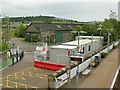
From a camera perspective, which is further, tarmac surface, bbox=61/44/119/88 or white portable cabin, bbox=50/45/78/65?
white portable cabin, bbox=50/45/78/65

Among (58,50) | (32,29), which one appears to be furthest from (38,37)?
(58,50)

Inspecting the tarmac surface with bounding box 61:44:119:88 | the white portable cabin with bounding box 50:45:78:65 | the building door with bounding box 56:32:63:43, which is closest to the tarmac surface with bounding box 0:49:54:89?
the white portable cabin with bounding box 50:45:78:65

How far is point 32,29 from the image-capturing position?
45.9 m

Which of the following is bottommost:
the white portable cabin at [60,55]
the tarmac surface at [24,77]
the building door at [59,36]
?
the tarmac surface at [24,77]

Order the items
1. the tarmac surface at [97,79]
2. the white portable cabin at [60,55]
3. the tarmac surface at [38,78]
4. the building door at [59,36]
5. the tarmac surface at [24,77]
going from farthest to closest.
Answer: the building door at [59,36] < the white portable cabin at [60,55] < the tarmac surface at [24,77] < the tarmac surface at [38,78] < the tarmac surface at [97,79]

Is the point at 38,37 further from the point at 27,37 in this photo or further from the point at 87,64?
the point at 87,64

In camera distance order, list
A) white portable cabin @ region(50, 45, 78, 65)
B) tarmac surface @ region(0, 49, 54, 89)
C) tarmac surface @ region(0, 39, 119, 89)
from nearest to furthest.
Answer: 1. tarmac surface @ region(0, 39, 119, 89)
2. tarmac surface @ region(0, 49, 54, 89)
3. white portable cabin @ region(50, 45, 78, 65)

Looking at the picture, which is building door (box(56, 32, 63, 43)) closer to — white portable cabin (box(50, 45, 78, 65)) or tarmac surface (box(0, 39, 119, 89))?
white portable cabin (box(50, 45, 78, 65))

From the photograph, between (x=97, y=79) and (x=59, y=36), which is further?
(x=59, y=36)

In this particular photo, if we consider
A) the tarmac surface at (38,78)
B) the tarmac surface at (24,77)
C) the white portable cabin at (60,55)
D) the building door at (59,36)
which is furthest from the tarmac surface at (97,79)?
the building door at (59,36)

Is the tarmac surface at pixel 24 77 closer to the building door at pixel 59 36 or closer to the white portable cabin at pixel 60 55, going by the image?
the white portable cabin at pixel 60 55

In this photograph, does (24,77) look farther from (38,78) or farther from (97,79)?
(97,79)

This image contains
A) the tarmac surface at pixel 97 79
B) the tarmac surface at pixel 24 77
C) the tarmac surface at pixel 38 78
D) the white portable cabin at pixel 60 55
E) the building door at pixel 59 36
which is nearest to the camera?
the tarmac surface at pixel 97 79

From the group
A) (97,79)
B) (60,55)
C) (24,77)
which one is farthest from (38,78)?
(97,79)
